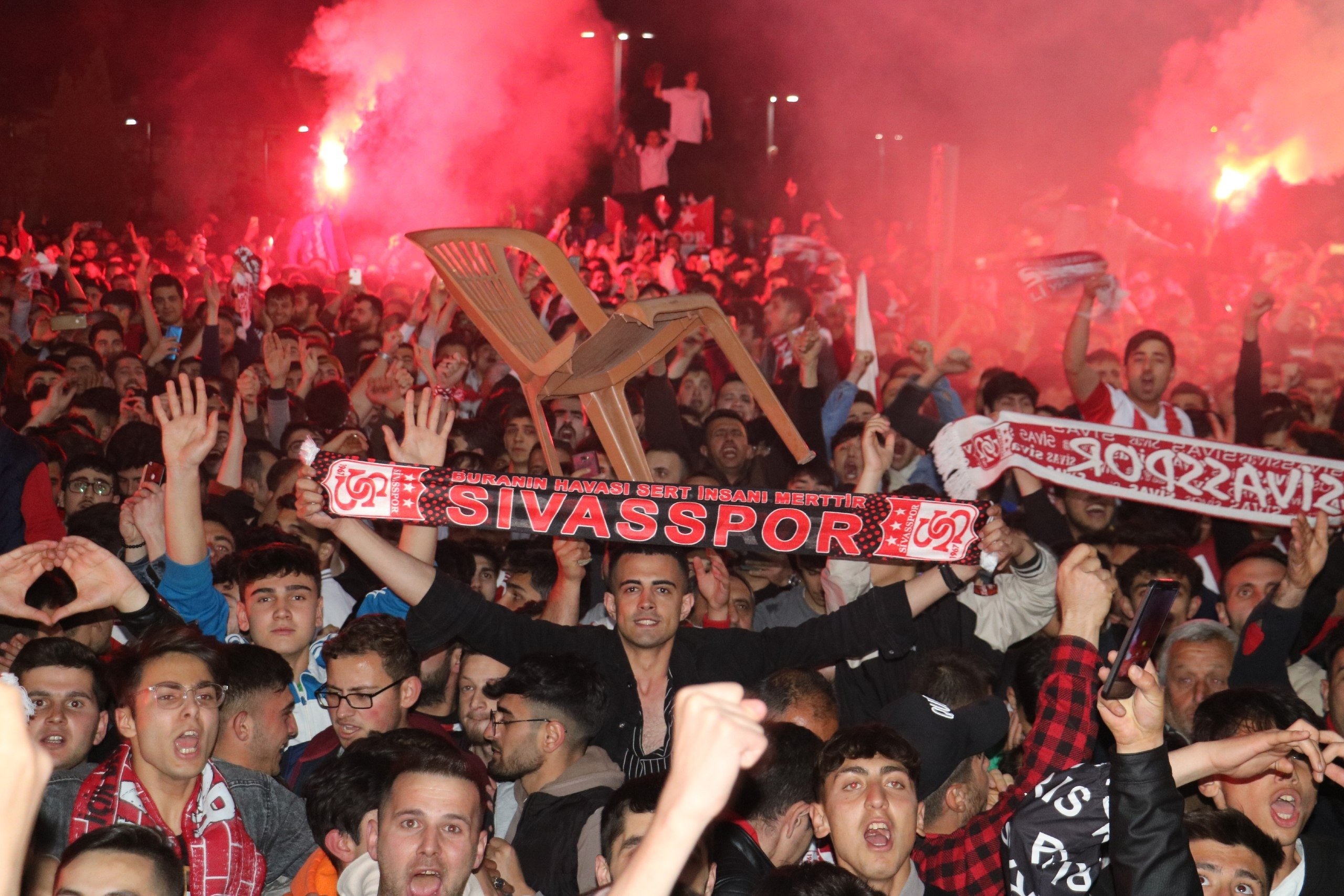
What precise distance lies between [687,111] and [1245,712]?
12813 mm

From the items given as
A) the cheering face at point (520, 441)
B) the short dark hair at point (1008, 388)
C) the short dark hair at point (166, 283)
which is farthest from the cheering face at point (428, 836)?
the short dark hair at point (166, 283)

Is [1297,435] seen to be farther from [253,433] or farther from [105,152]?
[105,152]

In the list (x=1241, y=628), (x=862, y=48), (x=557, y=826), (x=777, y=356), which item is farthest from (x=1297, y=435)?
(x=862, y=48)

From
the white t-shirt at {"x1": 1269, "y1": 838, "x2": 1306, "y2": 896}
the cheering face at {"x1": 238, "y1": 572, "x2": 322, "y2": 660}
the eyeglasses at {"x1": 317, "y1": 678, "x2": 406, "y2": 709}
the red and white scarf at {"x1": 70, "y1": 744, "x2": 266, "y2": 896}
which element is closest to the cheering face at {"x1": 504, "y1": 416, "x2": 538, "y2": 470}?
the cheering face at {"x1": 238, "y1": 572, "x2": 322, "y2": 660}

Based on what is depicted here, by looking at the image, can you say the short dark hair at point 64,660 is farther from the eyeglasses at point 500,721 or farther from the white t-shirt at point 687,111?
the white t-shirt at point 687,111

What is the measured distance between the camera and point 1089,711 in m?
2.91

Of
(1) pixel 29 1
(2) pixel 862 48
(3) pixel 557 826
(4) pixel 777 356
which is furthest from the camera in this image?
(1) pixel 29 1

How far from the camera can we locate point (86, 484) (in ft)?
18.9

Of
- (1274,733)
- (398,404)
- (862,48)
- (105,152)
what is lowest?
(1274,733)

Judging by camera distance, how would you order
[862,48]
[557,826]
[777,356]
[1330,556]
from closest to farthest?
1. [557,826]
2. [1330,556]
3. [777,356]
4. [862,48]

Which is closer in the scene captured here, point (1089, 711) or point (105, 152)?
point (1089, 711)

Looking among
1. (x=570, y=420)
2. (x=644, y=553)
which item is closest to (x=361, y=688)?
(x=644, y=553)

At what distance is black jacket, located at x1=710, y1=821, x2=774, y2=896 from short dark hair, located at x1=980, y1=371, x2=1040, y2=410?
4.00 m

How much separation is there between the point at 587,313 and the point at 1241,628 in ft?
8.26
